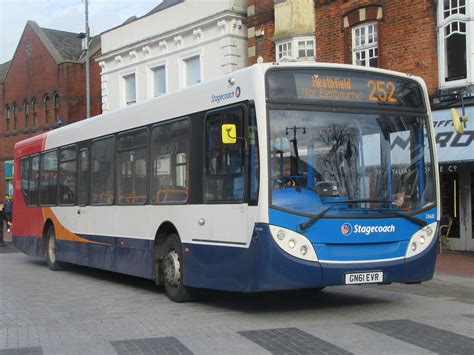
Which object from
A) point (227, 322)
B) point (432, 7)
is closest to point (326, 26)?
point (432, 7)

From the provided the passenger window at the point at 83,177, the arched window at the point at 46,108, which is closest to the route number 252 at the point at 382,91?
the passenger window at the point at 83,177

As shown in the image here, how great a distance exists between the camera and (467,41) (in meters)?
16.0

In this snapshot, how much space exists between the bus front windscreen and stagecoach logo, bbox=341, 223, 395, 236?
0.56 ft

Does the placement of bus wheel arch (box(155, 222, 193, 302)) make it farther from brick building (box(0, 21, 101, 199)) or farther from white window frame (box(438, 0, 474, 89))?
brick building (box(0, 21, 101, 199))

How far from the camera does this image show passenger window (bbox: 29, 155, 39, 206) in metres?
15.3

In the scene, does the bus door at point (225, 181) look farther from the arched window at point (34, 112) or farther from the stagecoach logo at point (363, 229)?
the arched window at point (34, 112)

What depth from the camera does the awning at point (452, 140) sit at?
51.4ft

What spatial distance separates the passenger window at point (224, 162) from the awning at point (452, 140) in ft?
29.3

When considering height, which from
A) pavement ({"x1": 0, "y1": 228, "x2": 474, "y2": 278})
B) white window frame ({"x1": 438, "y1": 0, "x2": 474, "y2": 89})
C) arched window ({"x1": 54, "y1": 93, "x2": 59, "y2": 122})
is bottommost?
pavement ({"x1": 0, "y1": 228, "x2": 474, "y2": 278})

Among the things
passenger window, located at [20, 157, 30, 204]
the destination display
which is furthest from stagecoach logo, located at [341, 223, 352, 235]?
passenger window, located at [20, 157, 30, 204]

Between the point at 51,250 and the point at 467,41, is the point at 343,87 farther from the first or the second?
the point at 467,41

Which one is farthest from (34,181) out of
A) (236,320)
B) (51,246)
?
(236,320)

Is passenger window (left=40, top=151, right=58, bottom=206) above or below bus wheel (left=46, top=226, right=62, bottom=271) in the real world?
above

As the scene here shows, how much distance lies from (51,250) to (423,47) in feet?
33.9
